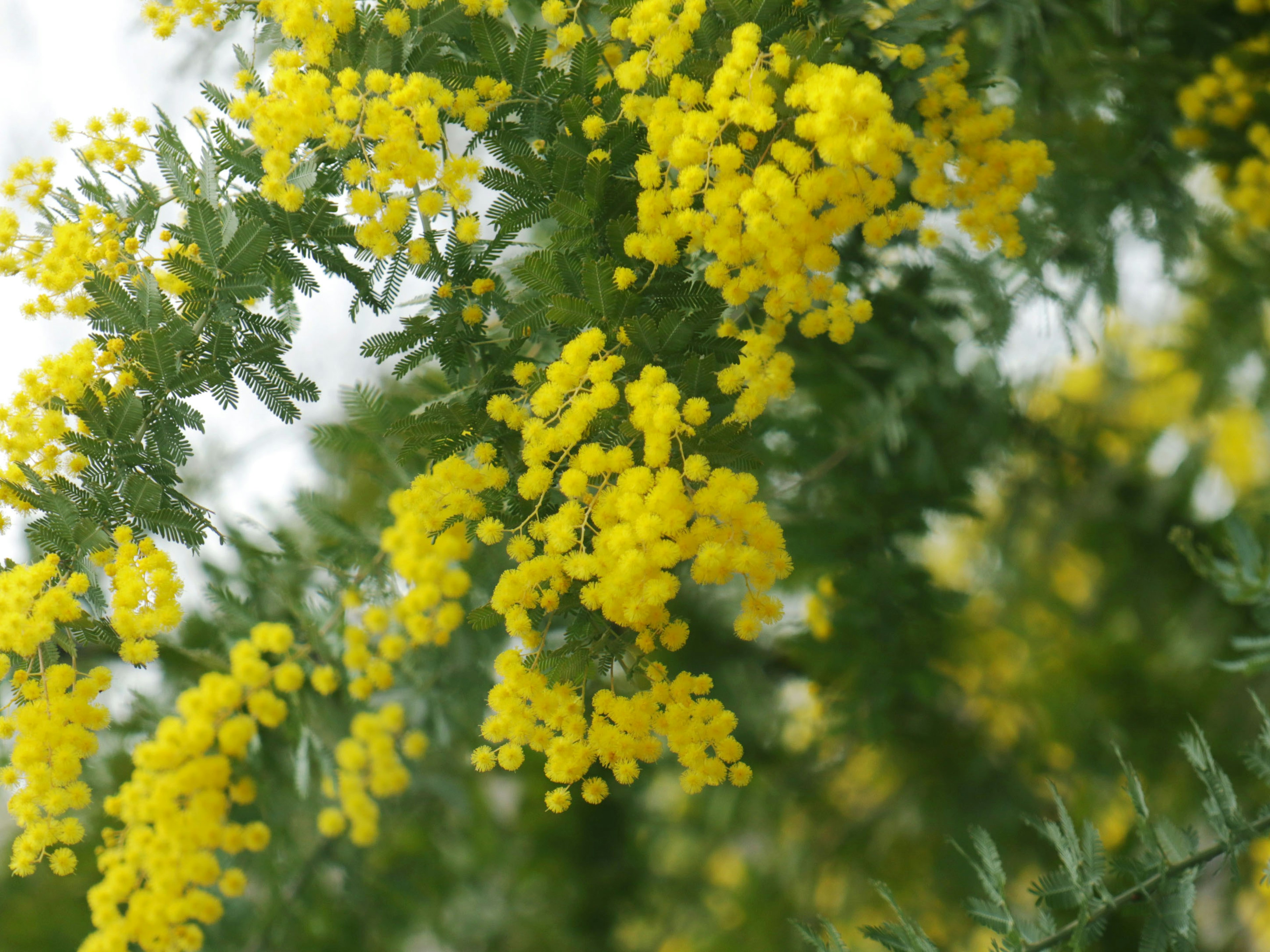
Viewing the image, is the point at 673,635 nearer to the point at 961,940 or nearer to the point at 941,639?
the point at 941,639

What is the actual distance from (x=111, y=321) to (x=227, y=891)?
621mm

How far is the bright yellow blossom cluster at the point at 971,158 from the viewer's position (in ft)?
3.36

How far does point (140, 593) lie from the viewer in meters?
0.87

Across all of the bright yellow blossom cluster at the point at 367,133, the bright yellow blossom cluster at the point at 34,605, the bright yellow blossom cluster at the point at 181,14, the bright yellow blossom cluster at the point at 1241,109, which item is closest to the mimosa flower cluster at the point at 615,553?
the bright yellow blossom cluster at the point at 367,133

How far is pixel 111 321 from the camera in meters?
0.95

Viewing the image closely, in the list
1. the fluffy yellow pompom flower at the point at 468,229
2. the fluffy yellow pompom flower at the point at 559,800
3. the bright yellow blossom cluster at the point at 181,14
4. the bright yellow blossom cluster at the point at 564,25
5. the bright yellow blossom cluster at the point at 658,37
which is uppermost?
the bright yellow blossom cluster at the point at 181,14

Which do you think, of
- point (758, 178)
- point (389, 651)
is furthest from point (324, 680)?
point (758, 178)

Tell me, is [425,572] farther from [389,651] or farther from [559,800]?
[559,800]

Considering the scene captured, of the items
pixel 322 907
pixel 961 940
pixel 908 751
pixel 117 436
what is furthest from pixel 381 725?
pixel 961 940

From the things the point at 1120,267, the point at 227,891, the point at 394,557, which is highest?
the point at 394,557

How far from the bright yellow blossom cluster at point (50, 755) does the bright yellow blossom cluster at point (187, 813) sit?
0.18 metres

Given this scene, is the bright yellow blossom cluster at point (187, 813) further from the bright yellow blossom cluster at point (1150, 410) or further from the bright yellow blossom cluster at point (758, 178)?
the bright yellow blossom cluster at point (1150, 410)

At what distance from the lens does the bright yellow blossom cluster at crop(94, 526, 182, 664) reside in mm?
866

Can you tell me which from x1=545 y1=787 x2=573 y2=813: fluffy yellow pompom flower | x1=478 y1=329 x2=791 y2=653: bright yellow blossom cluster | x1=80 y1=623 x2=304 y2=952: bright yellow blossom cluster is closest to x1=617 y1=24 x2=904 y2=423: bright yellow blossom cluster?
x1=478 y1=329 x2=791 y2=653: bright yellow blossom cluster
